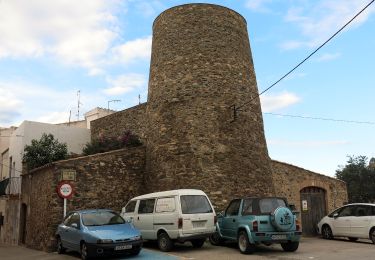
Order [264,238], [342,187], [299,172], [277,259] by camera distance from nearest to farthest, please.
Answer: [277,259] → [264,238] → [299,172] → [342,187]

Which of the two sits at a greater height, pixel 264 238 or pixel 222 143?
pixel 222 143

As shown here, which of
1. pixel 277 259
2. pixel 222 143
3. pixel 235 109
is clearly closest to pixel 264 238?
pixel 277 259

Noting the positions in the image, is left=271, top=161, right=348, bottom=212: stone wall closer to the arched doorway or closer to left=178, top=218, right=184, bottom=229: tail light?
the arched doorway

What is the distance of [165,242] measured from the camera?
12.9 m

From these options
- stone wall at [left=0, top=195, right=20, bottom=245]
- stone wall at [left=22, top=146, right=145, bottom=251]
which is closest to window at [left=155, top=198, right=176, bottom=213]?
stone wall at [left=22, top=146, right=145, bottom=251]

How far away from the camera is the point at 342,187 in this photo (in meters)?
22.2

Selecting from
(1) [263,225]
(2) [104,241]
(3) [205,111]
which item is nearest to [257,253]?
(1) [263,225]

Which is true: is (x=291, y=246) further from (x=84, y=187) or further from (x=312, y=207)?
(x=312, y=207)

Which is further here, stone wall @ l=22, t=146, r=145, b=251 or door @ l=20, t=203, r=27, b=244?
door @ l=20, t=203, r=27, b=244

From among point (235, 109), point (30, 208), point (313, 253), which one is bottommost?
point (313, 253)

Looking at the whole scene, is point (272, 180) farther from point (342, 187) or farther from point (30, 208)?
point (30, 208)

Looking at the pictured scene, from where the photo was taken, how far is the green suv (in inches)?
467

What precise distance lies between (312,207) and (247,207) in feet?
30.4

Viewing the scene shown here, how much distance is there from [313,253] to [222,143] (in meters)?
6.14
